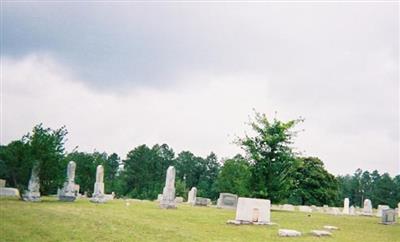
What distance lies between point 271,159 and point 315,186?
3734 centimetres

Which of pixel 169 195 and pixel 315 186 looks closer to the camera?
pixel 169 195

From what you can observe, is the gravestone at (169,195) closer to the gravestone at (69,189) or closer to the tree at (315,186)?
the gravestone at (69,189)

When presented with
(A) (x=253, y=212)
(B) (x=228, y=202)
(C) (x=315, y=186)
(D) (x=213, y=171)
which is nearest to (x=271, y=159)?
(B) (x=228, y=202)

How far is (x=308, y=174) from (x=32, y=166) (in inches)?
1996

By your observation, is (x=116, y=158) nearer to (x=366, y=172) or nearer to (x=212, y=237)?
(x=366, y=172)

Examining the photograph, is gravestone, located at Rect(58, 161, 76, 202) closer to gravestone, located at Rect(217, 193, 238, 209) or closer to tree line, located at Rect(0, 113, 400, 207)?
tree line, located at Rect(0, 113, 400, 207)

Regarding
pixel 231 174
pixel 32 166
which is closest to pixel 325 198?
pixel 231 174

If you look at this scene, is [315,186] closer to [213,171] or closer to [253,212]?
[213,171]

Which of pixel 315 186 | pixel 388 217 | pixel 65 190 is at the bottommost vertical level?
pixel 388 217

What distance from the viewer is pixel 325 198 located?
69.6 metres

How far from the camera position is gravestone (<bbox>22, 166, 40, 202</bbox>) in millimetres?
27703

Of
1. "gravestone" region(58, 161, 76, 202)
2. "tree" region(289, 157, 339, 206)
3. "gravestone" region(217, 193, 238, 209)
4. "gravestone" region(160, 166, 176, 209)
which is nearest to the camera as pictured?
"gravestone" region(160, 166, 176, 209)

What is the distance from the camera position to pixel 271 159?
35.5 m

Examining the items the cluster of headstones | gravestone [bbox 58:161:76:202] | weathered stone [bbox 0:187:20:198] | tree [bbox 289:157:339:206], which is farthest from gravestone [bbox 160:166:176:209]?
tree [bbox 289:157:339:206]
